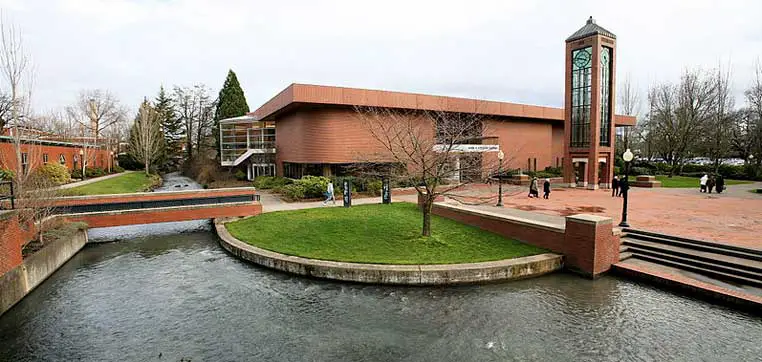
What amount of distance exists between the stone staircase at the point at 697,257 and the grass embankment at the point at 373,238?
2.71 metres

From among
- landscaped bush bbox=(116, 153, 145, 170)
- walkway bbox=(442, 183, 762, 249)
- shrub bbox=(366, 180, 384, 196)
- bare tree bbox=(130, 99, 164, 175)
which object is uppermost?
bare tree bbox=(130, 99, 164, 175)

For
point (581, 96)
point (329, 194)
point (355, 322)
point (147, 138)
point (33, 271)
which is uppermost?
point (581, 96)

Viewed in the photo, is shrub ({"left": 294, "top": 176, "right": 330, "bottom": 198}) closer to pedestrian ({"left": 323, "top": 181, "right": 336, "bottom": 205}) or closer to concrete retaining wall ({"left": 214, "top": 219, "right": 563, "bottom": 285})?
pedestrian ({"left": 323, "top": 181, "right": 336, "bottom": 205})

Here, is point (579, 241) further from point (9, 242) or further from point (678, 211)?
point (9, 242)

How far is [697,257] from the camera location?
1030cm

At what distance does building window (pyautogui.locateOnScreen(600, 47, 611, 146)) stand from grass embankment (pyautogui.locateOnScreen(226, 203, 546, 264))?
18921 millimetres

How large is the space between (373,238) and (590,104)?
22562mm

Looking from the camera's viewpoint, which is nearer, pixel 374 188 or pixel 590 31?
pixel 374 188

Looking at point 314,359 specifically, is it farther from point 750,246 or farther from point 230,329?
point 750,246

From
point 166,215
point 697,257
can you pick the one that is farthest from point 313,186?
point 697,257

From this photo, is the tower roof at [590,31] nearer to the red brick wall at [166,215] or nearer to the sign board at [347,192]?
the sign board at [347,192]

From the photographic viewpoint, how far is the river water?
672cm

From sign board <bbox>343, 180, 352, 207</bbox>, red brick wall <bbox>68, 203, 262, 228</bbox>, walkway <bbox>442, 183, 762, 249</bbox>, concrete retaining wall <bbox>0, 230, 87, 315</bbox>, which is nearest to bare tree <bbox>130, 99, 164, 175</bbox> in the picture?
red brick wall <bbox>68, 203, 262, 228</bbox>

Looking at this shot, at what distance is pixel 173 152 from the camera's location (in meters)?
58.2
